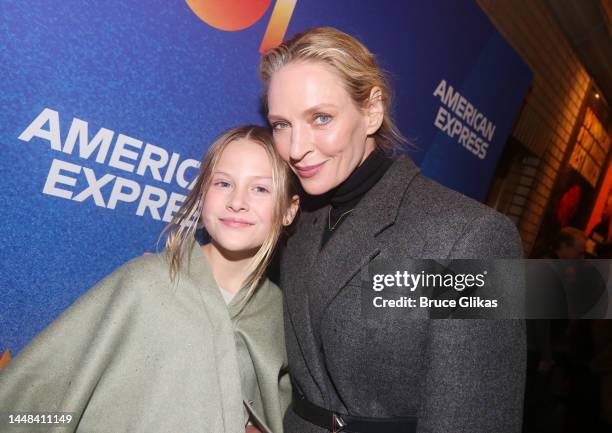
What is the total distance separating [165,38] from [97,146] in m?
0.45

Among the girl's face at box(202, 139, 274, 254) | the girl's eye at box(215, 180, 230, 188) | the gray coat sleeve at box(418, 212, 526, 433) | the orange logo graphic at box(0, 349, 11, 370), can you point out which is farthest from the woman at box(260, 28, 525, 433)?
the orange logo graphic at box(0, 349, 11, 370)

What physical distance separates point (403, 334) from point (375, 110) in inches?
31.2

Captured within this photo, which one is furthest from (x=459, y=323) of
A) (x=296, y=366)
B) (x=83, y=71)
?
(x=83, y=71)

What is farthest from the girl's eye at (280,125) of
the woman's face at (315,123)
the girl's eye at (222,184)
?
the girl's eye at (222,184)

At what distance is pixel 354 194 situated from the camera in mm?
1569

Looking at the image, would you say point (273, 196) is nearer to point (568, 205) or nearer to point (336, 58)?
point (336, 58)

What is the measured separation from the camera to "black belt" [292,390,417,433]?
1.30 m

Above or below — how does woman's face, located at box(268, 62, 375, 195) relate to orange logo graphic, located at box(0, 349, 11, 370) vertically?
above

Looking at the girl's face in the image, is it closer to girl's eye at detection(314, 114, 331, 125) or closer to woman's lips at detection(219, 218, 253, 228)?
woman's lips at detection(219, 218, 253, 228)

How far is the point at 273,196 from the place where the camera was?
156 cm

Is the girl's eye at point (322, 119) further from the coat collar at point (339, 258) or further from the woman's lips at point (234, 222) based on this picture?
the woman's lips at point (234, 222)

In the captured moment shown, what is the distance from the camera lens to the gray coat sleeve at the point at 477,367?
1137 mm

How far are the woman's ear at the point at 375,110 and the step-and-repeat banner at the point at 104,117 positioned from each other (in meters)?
0.57

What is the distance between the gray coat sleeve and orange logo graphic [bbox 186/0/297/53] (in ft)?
3.91
